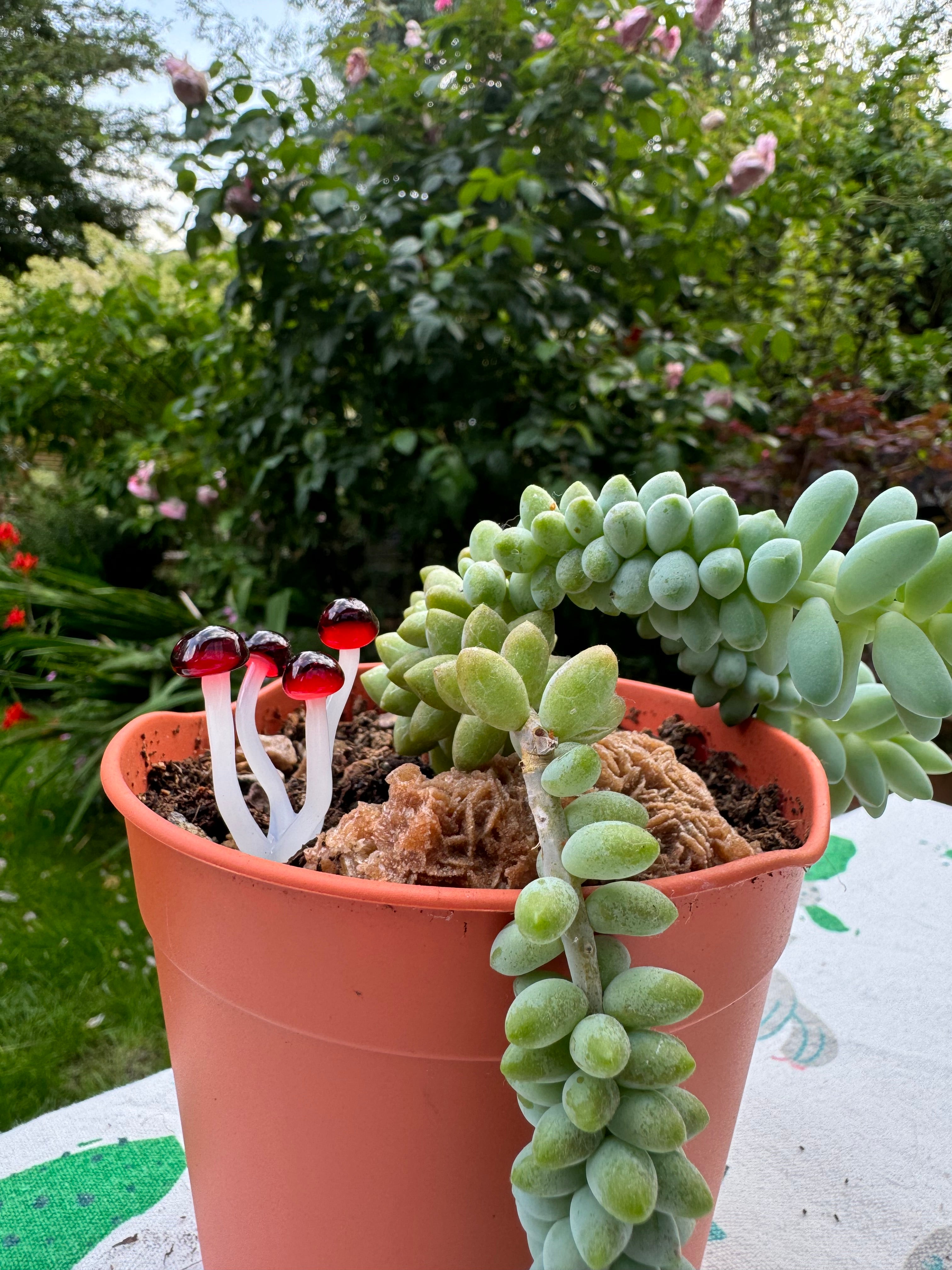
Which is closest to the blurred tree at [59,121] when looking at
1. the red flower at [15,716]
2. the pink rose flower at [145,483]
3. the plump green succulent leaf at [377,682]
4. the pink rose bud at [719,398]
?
the pink rose flower at [145,483]

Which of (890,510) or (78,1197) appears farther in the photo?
(78,1197)

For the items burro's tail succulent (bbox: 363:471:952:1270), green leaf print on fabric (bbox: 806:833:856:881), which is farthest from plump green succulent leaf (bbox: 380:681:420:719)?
green leaf print on fabric (bbox: 806:833:856:881)

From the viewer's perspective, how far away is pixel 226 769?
0.45 metres

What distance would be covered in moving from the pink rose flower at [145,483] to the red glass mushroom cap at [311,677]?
1908 mm

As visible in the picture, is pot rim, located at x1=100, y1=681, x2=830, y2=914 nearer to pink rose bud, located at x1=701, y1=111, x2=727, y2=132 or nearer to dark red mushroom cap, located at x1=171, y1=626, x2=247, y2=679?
dark red mushroom cap, located at x1=171, y1=626, x2=247, y2=679

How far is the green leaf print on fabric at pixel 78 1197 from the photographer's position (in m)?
0.55

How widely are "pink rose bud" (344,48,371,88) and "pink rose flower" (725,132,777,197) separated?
73 centimetres

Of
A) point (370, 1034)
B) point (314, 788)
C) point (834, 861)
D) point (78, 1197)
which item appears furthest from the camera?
point (834, 861)

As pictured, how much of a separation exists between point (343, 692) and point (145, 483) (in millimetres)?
1878

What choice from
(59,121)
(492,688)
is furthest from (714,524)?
(59,121)

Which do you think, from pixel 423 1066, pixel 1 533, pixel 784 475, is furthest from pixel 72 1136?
pixel 1 533

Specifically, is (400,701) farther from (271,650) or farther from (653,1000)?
(653,1000)

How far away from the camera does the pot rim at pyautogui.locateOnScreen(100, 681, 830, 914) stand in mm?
330

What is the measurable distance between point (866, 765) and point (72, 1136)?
2.11ft
